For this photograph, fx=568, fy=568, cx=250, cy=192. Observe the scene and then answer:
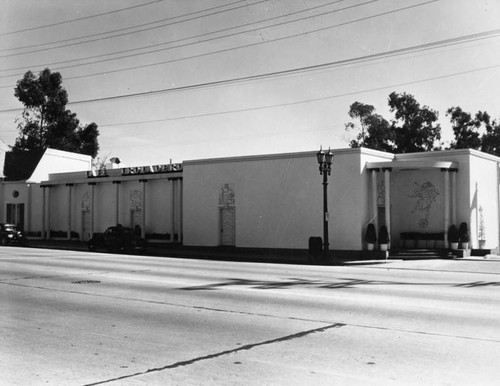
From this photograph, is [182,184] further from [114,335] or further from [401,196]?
[114,335]

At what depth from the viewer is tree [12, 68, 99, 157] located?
201 ft

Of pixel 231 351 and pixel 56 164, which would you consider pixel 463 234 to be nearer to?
pixel 231 351

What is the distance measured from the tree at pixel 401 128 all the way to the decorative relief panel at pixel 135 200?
27.8 meters

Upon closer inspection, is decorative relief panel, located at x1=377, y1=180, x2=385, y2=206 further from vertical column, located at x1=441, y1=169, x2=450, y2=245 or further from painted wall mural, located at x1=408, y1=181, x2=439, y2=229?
vertical column, located at x1=441, y1=169, x2=450, y2=245

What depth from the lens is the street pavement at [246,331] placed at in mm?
6135

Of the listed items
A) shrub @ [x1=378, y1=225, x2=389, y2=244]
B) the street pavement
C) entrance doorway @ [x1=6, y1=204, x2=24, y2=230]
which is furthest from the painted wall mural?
entrance doorway @ [x1=6, y1=204, x2=24, y2=230]

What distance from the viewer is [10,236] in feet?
119

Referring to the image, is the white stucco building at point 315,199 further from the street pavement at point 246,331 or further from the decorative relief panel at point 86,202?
the street pavement at point 246,331

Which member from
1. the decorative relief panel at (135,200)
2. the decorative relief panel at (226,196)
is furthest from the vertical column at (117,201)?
the decorative relief panel at (226,196)

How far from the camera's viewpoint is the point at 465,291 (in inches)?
535

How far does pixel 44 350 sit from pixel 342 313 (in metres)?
5.06

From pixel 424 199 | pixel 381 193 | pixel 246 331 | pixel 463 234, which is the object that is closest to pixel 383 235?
pixel 381 193

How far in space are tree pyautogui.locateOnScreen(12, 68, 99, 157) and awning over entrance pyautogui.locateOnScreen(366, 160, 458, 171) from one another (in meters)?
43.9

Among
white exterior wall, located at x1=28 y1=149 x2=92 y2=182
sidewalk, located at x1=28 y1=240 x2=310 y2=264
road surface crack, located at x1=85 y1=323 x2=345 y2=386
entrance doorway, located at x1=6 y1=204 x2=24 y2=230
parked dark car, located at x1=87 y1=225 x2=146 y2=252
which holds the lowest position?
road surface crack, located at x1=85 y1=323 x2=345 y2=386
